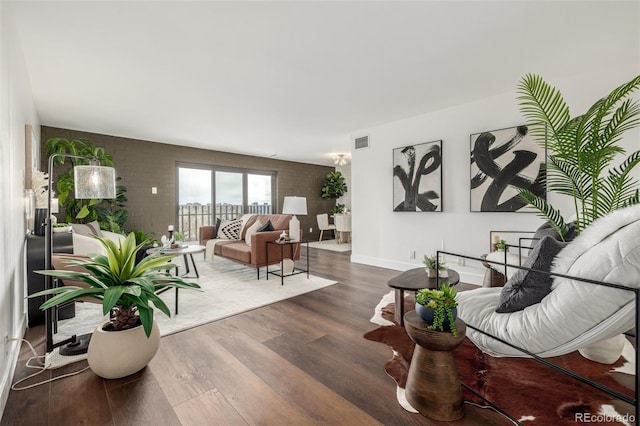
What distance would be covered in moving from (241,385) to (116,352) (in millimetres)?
744

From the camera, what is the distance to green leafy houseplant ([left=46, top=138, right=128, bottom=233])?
13.7 feet

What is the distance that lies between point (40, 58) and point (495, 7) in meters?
3.81

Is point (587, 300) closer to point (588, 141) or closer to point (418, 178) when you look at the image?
point (588, 141)

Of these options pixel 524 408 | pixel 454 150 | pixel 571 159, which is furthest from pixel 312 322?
pixel 454 150

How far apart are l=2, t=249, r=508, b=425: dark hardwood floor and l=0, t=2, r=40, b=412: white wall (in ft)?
0.63

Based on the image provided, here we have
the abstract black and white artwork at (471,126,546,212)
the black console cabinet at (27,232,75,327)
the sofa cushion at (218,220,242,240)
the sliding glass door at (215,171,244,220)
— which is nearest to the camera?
the black console cabinet at (27,232,75,327)

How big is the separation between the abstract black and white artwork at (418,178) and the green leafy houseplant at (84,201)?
4.25 m

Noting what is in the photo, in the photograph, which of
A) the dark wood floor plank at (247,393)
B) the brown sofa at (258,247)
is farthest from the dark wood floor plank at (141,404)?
the brown sofa at (258,247)

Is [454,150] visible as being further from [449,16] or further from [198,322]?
[198,322]

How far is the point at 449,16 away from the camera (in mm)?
2072

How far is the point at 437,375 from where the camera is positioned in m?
1.38

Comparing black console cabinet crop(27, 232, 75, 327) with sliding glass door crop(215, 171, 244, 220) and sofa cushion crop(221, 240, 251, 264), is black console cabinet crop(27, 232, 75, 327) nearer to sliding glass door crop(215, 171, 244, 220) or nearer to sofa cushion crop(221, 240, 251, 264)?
sofa cushion crop(221, 240, 251, 264)

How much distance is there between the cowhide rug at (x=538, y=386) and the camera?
1.37m

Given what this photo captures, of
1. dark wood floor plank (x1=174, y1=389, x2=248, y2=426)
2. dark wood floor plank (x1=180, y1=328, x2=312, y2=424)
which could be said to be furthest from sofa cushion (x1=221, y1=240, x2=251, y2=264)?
dark wood floor plank (x1=174, y1=389, x2=248, y2=426)
